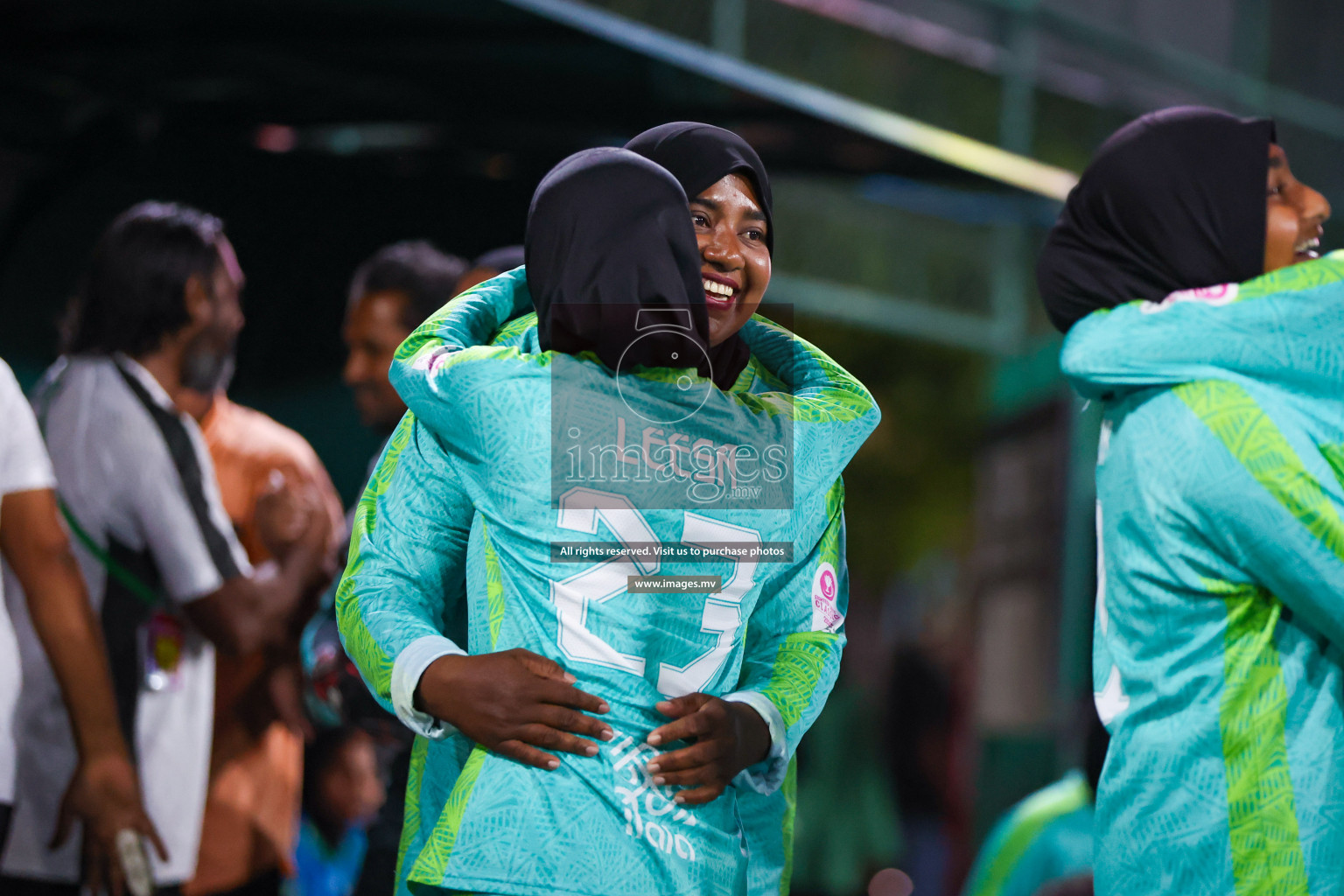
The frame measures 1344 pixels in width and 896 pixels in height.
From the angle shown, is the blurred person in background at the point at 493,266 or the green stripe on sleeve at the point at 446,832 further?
the blurred person in background at the point at 493,266

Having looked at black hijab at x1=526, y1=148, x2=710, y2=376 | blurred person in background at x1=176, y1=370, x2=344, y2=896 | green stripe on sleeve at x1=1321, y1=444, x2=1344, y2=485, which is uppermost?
black hijab at x1=526, y1=148, x2=710, y2=376

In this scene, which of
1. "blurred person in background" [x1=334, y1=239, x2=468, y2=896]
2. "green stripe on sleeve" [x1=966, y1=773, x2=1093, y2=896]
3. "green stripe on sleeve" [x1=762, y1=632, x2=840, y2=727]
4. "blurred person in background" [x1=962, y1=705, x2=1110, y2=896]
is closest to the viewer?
"green stripe on sleeve" [x1=762, y1=632, x2=840, y2=727]

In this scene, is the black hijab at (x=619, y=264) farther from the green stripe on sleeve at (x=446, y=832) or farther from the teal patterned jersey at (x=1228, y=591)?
the teal patterned jersey at (x=1228, y=591)

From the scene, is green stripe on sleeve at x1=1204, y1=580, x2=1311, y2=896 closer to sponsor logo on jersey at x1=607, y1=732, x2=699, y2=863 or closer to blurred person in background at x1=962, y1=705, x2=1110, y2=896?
sponsor logo on jersey at x1=607, y1=732, x2=699, y2=863

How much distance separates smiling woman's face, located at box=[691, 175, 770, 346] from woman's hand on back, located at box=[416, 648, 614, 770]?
1.37 ft

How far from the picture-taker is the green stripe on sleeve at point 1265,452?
1.36 meters

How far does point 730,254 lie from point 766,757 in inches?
20.8

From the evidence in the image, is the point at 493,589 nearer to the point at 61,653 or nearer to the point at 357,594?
the point at 357,594

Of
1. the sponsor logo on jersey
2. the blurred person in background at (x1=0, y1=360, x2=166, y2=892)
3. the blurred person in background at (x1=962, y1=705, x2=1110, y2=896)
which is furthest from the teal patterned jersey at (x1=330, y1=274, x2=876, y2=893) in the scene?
the blurred person in background at (x1=962, y1=705, x2=1110, y2=896)

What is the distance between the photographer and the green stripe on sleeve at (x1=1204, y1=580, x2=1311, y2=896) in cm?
137

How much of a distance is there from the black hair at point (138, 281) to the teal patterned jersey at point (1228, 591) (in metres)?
1.82

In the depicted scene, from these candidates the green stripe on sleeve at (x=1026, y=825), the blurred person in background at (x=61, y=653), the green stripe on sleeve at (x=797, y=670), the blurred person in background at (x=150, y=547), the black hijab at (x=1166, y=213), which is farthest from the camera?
the green stripe on sleeve at (x=1026, y=825)

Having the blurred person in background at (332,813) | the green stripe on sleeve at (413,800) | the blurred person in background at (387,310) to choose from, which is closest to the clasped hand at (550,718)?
the green stripe on sleeve at (413,800)

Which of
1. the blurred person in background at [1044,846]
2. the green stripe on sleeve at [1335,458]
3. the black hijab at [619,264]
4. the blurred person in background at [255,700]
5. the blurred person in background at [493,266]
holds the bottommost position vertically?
the blurred person in background at [1044,846]
